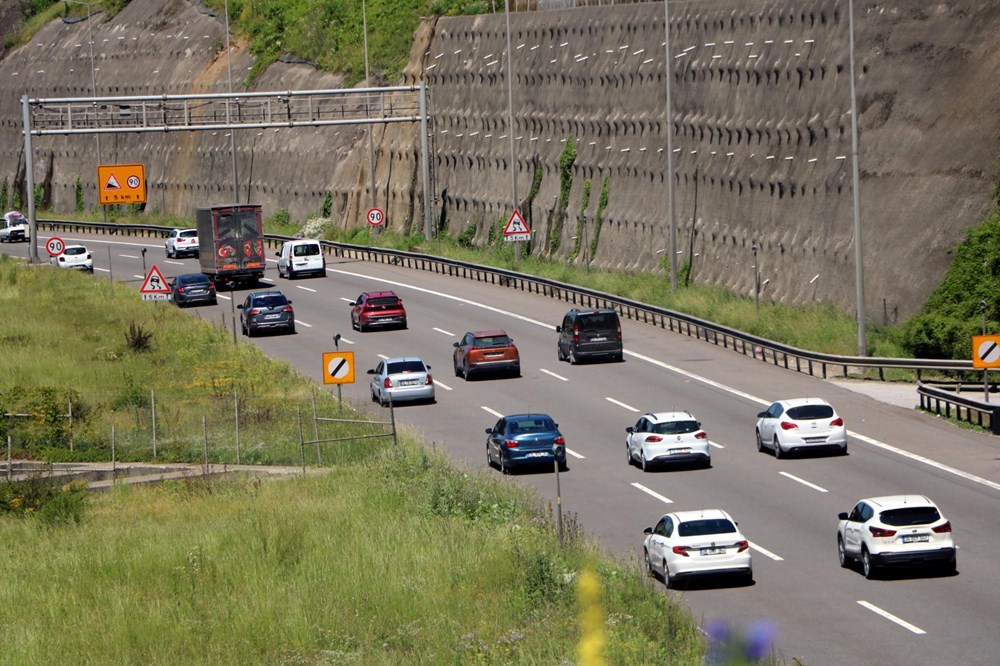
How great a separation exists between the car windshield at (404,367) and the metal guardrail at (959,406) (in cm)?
1379

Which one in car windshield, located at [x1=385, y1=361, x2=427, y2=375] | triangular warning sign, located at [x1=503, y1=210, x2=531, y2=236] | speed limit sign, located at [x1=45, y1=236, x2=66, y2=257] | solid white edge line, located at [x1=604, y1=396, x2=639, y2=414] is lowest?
solid white edge line, located at [x1=604, y1=396, x2=639, y2=414]

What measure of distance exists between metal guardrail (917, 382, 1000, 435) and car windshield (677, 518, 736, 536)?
16280 millimetres

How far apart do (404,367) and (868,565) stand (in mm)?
21696

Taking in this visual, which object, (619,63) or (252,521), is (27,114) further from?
(252,521)

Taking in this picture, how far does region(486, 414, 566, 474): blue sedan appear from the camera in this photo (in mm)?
37531

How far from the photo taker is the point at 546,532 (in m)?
27.9

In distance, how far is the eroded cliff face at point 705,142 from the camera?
182ft

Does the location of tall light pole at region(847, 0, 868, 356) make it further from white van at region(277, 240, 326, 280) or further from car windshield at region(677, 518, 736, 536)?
white van at region(277, 240, 326, 280)

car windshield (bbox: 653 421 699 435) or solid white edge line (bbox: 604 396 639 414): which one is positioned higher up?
car windshield (bbox: 653 421 699 435)

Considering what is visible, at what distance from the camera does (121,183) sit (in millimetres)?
99312

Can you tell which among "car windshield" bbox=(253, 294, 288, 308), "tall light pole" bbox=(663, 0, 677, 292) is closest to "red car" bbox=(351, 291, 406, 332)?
"car windshield" bbox=(253, 294, 288, 308)

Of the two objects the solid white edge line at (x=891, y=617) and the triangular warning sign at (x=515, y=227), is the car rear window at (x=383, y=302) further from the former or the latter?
the solid white edge line at (x=891, y=617)

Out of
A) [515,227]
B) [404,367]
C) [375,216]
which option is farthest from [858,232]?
[375,216]

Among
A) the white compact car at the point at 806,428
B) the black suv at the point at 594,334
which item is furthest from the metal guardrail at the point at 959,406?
the black suv at the point at 594,334
